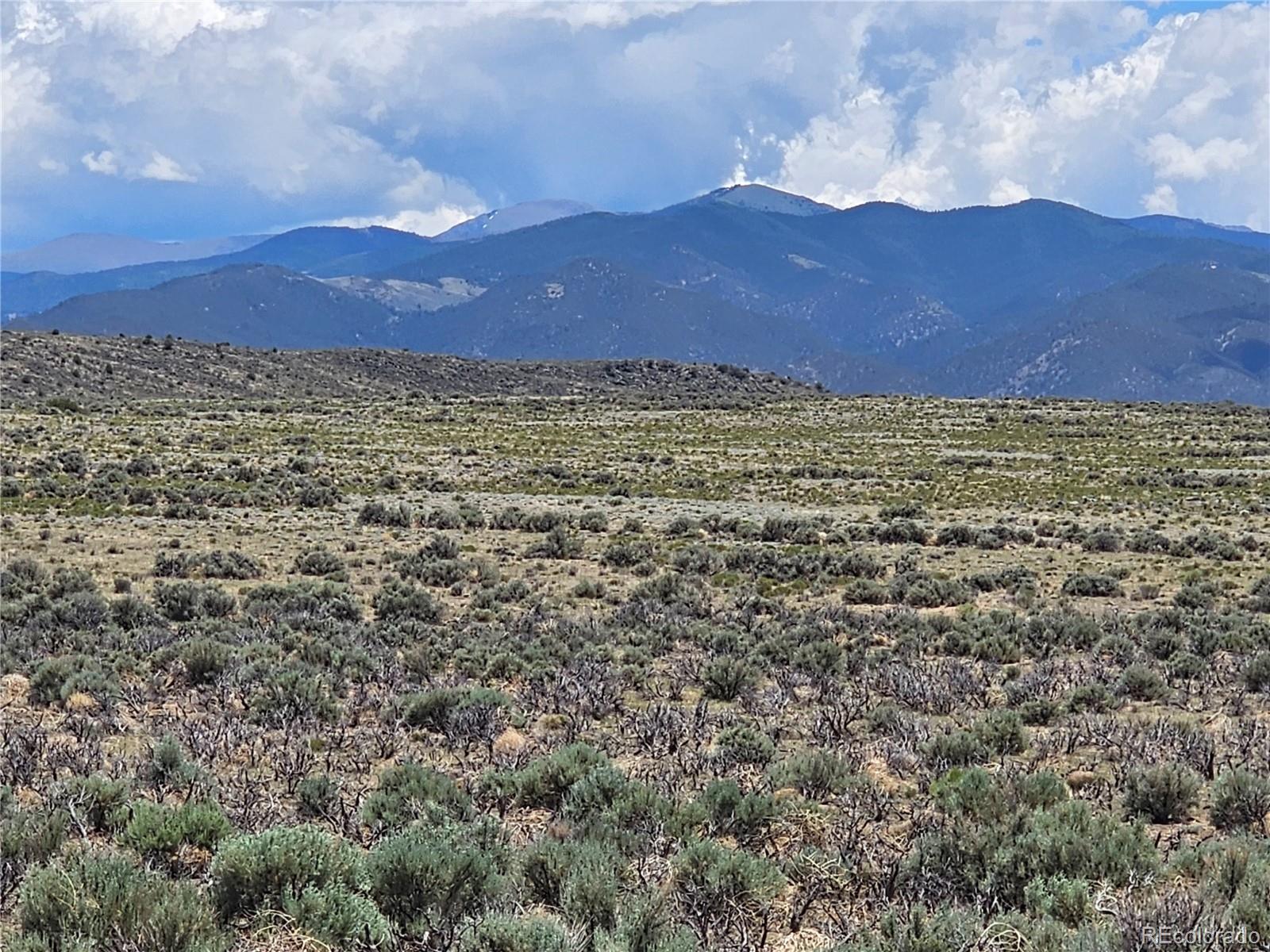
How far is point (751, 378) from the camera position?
12988 centimetres

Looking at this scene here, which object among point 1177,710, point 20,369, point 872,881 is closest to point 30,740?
point 872,881

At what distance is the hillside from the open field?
62123 millimetres

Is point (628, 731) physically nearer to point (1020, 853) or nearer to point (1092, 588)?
point (1020, 853)

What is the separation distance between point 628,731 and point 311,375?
330 feet

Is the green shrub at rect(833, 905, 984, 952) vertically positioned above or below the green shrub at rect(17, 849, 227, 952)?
below

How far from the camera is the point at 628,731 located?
926 cm

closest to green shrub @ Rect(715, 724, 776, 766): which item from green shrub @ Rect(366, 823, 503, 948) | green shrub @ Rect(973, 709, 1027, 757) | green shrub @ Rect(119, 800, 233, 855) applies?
green shrub @ Rect(973, 709, 1027, 757)

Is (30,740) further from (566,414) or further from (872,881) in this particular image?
(566,414)

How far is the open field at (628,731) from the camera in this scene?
205 inches

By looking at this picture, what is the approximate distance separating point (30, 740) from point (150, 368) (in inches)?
3623

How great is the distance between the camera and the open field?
520 cm

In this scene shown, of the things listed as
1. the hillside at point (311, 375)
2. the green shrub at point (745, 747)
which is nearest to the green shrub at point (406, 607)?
the green shrub at point (745, 747)

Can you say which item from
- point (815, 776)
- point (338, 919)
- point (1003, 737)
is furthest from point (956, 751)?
point (338, 919)

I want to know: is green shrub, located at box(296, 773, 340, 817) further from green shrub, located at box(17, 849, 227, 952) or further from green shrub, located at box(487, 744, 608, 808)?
green shrub, located at box(17, 849, 227, 952)
